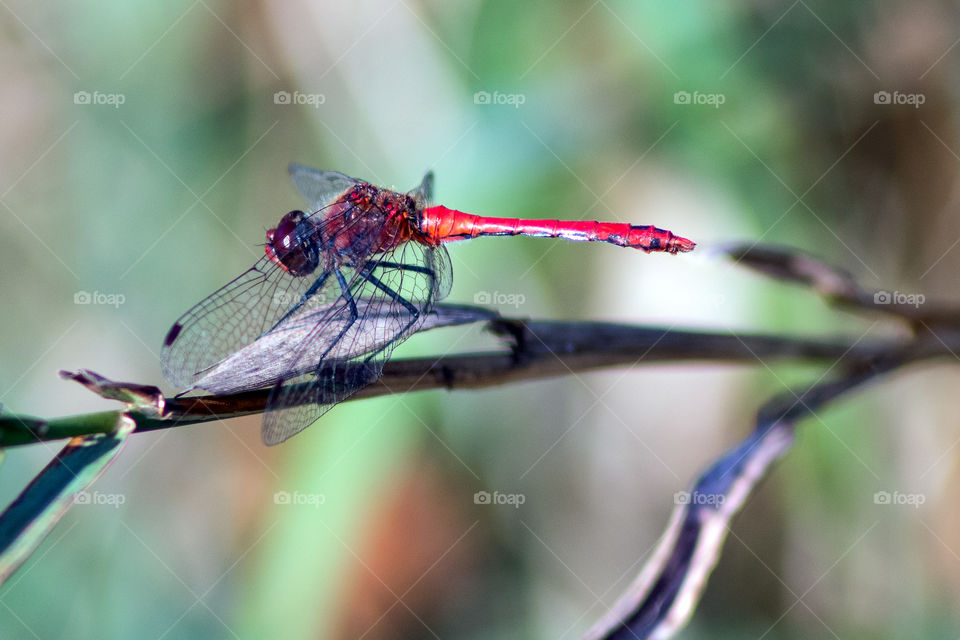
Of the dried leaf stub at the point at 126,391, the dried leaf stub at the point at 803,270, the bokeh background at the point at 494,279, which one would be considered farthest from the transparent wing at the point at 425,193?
the dried leaf stub at the point at 126,391

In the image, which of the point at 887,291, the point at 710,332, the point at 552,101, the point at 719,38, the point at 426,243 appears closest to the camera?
the point at 710,332

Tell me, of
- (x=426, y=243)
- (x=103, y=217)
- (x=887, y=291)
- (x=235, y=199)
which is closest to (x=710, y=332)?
(x=426, y=243)

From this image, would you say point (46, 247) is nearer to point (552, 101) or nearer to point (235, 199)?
point (235, 199)

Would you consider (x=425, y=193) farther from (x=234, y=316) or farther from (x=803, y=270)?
(x=803, y=270)

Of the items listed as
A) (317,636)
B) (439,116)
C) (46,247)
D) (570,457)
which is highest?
(439,116)

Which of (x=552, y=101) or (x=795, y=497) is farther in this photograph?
(x=552, y=101)

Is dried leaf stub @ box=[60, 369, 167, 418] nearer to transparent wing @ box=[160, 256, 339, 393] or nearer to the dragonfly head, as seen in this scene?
transparent wing @ box=[160, 256, 339, 393]

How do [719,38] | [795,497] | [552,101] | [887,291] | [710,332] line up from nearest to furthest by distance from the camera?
1. [710,332]
2. [795,497]
3. [887,291]
4. [719,38]
5. [552,101]
